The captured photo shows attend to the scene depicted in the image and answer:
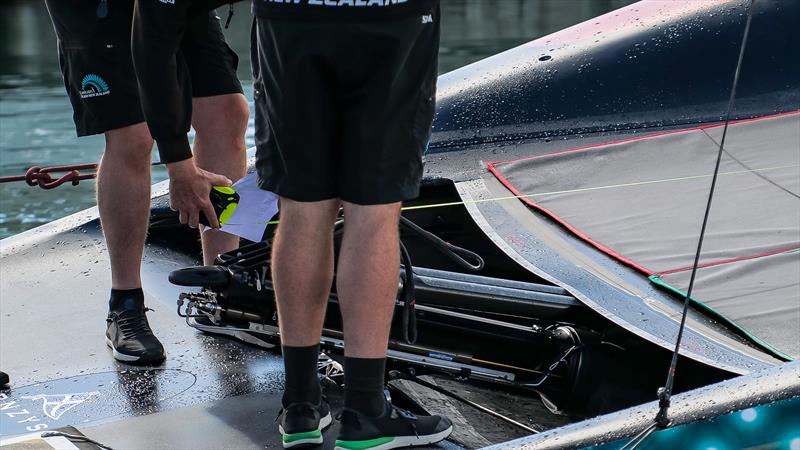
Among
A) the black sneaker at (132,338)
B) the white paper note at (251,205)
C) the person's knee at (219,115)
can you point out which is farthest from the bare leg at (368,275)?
the person's knee at (219,115)

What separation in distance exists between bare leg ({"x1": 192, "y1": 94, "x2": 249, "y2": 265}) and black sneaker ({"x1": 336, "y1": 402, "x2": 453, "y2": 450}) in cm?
89

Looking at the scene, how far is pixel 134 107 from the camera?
2.60 meters

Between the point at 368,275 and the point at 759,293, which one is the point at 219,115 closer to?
the point at 368,275

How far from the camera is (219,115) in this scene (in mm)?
2762

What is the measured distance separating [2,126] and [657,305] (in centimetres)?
740

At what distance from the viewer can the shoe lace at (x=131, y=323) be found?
2.67 m

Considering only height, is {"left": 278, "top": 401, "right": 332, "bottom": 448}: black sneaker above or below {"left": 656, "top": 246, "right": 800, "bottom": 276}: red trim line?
below

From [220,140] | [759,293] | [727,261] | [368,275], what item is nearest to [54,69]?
[220,140]

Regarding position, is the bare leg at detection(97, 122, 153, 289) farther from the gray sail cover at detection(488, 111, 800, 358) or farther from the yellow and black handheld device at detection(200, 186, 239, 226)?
the gray sail cover at detection(488, 111, 800, 358)

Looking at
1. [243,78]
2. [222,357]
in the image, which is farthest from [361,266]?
[243,78]

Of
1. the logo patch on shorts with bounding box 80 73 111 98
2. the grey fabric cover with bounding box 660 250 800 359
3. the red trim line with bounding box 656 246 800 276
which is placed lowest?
the grey fabric cover with bounding box 660 250 800 359

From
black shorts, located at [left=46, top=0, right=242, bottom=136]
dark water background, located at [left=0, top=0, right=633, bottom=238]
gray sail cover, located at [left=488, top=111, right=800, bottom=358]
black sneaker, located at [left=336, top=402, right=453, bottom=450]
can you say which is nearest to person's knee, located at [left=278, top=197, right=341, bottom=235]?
black sneaker, located at [left=336, top=402, right=453, bottom=450]

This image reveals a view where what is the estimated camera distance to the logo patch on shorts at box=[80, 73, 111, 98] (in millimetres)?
2580

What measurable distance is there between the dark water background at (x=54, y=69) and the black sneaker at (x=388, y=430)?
4811mm
